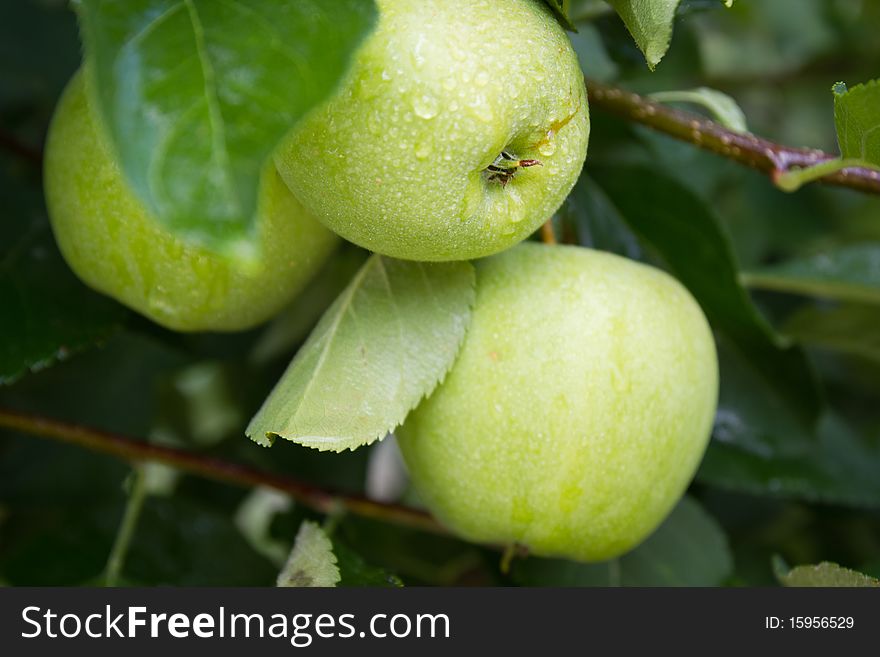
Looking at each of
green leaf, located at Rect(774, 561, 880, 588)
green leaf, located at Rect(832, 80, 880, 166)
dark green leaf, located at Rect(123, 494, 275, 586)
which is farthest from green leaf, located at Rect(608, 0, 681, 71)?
dark green leaf, located at Rect(123, 494, 275, 586)

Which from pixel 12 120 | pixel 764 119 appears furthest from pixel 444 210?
pixel 764 119

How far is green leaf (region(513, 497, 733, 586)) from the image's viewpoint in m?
0.74

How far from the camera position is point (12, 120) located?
102cm

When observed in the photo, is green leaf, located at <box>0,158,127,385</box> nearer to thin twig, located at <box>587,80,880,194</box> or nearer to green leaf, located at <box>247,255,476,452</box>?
green leaf, located at <box>247,255,476,452</box>

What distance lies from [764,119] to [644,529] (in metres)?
1.07

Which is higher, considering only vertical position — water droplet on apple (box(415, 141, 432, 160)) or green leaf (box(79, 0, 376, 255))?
green leaf (box(79, 0, 376, 255))

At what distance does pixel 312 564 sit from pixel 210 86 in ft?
1.07

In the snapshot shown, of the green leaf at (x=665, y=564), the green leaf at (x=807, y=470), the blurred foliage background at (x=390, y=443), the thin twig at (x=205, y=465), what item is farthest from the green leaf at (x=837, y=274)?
the thin twig at (x=205, y=465)

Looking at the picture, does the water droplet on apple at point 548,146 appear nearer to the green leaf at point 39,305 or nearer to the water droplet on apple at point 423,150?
the water droplet on apple at point 423,150

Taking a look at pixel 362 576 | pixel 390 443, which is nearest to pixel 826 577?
pixel 362 576

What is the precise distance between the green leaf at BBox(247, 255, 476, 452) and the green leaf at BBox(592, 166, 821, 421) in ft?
0.92

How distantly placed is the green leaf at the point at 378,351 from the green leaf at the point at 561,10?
0.15 metres

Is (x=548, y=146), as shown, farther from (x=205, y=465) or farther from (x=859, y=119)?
(x=205, y=465)

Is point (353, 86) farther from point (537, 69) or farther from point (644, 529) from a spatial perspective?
point (644, 529)
